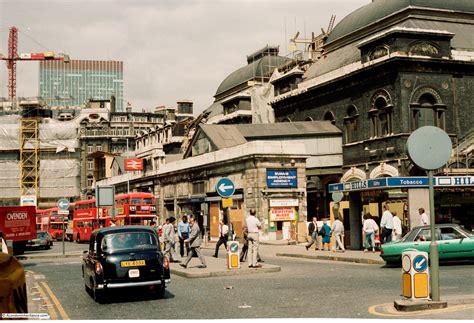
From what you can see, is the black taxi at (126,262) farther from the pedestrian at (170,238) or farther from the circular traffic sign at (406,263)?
the pedestrian at (170,238)

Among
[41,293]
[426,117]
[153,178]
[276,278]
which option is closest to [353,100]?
[426,117]

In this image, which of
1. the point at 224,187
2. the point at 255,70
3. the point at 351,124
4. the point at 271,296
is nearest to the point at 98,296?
the point at 271,296

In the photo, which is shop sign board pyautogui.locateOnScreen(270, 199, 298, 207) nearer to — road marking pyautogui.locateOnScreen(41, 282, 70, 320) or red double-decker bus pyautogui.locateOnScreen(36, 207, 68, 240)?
road marking pyautogui.locateOnScreen(41, 282, 70, 320)

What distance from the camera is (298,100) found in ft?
198

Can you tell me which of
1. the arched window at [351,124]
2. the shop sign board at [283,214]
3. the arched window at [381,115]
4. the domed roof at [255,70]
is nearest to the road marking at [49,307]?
the shop sign board at [283,214]

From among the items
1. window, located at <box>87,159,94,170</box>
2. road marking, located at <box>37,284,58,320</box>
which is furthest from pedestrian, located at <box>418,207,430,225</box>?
window, located at <box>87,159,94,170</box>

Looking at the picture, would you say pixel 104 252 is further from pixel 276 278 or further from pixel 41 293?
pixel 276 278

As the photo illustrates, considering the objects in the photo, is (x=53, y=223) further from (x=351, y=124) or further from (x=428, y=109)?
(x=428, y=109)

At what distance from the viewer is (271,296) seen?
14031mm

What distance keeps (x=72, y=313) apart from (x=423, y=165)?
772cm

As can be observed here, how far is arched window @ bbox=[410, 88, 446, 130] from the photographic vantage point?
45875 mm

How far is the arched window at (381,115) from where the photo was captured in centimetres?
4678

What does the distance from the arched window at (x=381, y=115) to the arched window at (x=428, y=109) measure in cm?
187

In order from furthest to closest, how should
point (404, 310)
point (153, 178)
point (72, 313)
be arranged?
point (153, 178) → point (72, 313) → point (404, 310)
